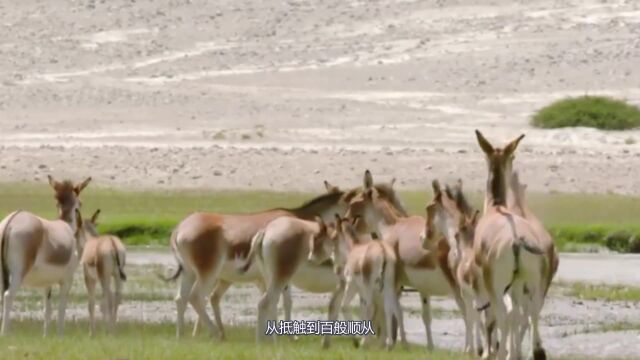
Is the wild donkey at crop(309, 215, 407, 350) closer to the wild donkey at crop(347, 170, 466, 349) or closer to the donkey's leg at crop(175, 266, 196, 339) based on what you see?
the wild donkey at crop(347, 170, 466, 349)

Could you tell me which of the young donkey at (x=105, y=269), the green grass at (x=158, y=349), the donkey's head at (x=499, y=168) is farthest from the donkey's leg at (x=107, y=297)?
the donkey's head at (x=499, y=168)

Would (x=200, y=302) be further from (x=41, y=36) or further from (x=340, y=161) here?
(x=41, y=36)

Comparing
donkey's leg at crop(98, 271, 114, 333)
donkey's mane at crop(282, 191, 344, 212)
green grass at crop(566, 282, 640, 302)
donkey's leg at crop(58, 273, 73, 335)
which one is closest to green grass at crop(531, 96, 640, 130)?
green grass at crop(566, 282, 640, 302)

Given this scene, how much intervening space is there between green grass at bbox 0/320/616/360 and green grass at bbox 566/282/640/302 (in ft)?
16.6

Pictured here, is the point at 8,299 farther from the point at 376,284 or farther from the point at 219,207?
the point at 219,207

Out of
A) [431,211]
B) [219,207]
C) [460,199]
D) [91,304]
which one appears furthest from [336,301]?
[219,207]

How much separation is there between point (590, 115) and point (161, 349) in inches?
1312

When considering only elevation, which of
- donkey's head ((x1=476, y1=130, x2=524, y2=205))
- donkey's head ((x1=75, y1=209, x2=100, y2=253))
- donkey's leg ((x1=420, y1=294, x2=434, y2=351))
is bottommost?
donkey's leg ((x1=420, y1=294, x2=434, y2=351))

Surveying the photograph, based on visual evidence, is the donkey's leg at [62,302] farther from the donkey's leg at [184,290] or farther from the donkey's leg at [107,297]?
the donkey's leg at [184,290]

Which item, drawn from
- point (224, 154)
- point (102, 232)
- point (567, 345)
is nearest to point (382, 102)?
point (224, 154)

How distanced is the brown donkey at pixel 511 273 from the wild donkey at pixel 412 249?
7.99 ft

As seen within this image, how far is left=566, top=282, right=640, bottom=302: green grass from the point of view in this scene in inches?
848

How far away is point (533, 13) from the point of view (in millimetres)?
61875

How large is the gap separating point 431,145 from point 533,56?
14.5m
